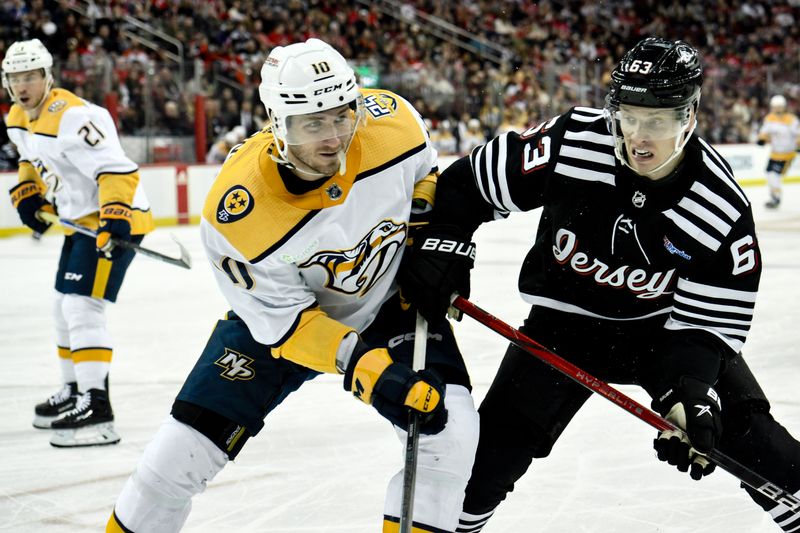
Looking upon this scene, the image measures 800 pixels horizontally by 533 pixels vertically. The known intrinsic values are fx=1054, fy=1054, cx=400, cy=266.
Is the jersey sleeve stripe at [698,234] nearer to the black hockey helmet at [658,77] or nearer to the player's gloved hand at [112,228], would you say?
the black hockey helmet at [658,77]

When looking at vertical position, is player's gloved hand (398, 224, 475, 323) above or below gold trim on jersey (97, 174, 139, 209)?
above

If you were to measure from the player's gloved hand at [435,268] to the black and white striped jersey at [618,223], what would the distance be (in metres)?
0.05

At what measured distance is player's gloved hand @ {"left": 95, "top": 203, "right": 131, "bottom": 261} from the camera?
3.62m

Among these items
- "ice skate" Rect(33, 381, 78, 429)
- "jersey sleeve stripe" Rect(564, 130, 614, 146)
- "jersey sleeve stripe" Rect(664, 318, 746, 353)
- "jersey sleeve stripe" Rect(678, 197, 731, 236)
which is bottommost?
"ice skate" Rect(33, 381, 78, 429)

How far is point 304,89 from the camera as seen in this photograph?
202 centimetres

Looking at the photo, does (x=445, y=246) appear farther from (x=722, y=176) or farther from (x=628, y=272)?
(x=722, y=176)

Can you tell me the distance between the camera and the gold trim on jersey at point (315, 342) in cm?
208

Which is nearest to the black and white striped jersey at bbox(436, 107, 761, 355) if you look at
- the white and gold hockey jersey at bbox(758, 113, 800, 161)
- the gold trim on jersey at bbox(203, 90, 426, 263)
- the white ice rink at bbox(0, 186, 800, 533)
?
the gold trim on jersey at bbox(203, 90, 426, 263)

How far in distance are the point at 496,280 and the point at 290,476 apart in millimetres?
3356

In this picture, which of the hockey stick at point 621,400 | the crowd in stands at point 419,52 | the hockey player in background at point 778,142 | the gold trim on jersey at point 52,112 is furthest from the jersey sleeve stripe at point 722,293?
the hockey player in background at point 778,142

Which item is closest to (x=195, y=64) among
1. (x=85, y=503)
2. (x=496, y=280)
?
(x=496, y=280)

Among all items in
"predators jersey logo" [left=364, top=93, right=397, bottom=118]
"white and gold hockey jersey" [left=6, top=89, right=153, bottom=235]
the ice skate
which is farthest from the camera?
the ice skate

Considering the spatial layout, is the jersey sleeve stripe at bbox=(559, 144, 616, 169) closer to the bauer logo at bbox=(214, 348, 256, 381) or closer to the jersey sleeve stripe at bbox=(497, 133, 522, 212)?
the jersey sleeve stripe at bbox=(497, 133, 522, 212)

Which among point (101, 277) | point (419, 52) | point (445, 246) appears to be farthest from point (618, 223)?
point (419, 52)
